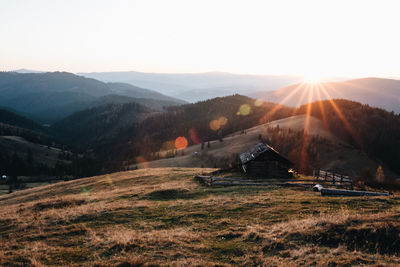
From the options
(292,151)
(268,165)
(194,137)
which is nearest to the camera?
(268,165)

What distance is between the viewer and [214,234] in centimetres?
1482

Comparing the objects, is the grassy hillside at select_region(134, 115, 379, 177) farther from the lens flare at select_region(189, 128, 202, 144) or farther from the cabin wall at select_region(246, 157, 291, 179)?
the lens flare at select_region(189, 128, 202, 144)

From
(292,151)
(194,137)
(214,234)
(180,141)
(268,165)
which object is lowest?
(180,141)

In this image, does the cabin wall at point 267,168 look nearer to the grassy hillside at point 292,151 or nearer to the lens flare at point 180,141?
the grassy hillside at point 292,151

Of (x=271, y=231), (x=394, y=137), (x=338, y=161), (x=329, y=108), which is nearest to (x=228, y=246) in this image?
(x=271, y=231)

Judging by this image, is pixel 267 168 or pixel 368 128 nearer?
pixel 267 168

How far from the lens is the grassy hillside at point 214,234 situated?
11578mm

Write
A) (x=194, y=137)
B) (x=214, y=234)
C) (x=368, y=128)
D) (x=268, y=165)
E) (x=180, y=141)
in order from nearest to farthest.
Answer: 1. (x=214, y=234)
2. (x=268, y=165)
3. (x=368, y=128)
4. (x=180, y=141)
5. (x=194, y=137)

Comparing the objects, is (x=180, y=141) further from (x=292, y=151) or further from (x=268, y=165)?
(x=268, y=165)

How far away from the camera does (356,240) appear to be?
12.4 metres

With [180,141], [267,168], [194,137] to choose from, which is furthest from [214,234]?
[194,137]

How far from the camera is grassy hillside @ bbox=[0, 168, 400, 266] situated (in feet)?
38.0

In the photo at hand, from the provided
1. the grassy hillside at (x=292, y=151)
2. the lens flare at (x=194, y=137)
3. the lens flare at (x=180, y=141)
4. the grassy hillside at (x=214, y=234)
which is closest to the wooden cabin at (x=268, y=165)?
the grassy hillside at (x=214, y=234)

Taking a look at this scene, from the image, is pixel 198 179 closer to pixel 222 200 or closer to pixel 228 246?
pixel 222 200
